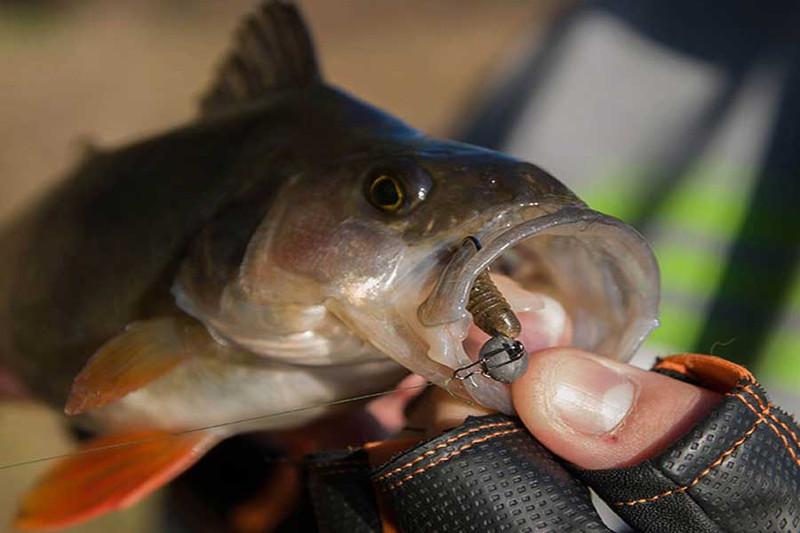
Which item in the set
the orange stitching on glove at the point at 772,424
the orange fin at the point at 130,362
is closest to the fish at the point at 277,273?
the orange fin at the point at 130,362

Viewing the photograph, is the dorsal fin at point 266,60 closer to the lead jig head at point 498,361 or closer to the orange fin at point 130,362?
the orange fin at point 130,362

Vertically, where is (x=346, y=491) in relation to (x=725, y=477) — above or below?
below

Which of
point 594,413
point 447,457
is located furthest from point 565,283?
point 447,457

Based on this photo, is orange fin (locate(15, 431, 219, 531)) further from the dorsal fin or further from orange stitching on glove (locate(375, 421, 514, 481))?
the dorsal fin

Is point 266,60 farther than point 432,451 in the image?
Yes

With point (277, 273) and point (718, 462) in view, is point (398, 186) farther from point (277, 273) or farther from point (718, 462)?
point (718, 462)

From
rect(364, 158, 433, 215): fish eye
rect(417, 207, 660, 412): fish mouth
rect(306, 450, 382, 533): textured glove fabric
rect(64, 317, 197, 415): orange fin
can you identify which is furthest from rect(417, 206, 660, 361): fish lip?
rect(64, 317, 197, 415): orange fin

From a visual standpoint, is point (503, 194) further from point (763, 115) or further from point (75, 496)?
point (763, 115)

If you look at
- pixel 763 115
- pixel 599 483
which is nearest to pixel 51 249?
pixel 599 483
